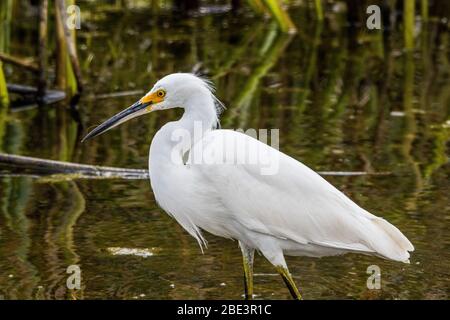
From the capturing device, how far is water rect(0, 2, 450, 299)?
6199 mm

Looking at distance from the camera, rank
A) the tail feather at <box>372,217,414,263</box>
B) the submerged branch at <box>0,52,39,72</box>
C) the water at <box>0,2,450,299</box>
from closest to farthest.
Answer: the tail feather at <box>372,217,414,263</box> < the water at <box>0,2,450,299</box> < the submerged branch at <box>0,52,39,72</box>

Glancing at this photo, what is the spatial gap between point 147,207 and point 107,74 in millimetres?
4586

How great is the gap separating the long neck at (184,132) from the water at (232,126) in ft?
2.54

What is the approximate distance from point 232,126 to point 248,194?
4.16 m

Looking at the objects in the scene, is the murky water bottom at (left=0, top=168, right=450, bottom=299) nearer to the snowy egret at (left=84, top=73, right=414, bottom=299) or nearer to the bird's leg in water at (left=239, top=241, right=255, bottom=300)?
the bird's leg in water at (left=239, top=241, right=255, bottom=300)

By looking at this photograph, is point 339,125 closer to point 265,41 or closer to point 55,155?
point 55,155

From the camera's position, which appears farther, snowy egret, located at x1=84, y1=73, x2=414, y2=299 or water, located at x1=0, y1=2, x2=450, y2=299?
water, located at x1=0, y1=2, x2=450, y2=299

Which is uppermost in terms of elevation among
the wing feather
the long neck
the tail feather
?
the long neck

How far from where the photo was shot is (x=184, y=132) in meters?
5.80

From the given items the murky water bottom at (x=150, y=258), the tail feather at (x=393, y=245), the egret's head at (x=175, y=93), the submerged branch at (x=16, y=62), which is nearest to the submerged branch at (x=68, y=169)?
the murky water bottom at (x=150, y=258)

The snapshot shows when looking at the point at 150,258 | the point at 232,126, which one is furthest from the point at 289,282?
the point at 232,126

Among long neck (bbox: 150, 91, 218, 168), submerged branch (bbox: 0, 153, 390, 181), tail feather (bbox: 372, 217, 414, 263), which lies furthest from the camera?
submerged branch (bbox: 0, 153, 390, 181)

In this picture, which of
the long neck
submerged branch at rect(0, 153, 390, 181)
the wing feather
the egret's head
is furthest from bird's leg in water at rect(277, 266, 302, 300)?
submerged branch at rect(0, 153, 390, 181)

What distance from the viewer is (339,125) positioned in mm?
9945
